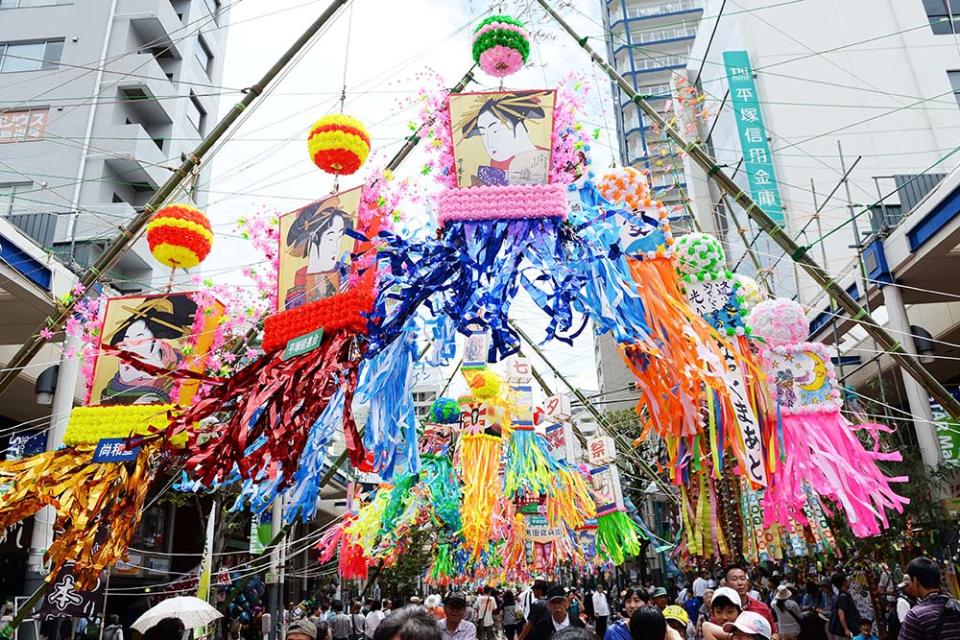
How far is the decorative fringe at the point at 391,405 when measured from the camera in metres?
4.72

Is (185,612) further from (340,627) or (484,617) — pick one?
(484,617)

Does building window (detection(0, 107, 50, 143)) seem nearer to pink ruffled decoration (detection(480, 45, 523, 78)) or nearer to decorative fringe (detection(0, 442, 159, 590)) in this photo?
Result: decorative fringe (detection(0, 442, 159, 590))

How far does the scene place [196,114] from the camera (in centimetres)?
2497

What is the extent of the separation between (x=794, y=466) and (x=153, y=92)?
21.4m

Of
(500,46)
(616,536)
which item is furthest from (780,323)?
(616,536)

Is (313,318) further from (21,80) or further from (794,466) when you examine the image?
(21,80)

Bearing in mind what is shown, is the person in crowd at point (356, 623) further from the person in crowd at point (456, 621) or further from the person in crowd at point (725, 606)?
the person in crowd at point (725, 606)

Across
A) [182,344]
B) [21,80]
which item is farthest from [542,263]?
[21,80]

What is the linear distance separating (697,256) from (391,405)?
7.94ft

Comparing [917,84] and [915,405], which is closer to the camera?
[915,405]

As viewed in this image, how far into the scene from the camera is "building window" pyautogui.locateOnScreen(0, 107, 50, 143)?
1675 centimetres

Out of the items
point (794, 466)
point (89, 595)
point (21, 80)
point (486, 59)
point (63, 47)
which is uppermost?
point (63, 47)

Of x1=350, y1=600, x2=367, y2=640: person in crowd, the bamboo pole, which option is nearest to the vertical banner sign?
the bamboo pole

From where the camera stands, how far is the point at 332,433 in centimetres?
475
